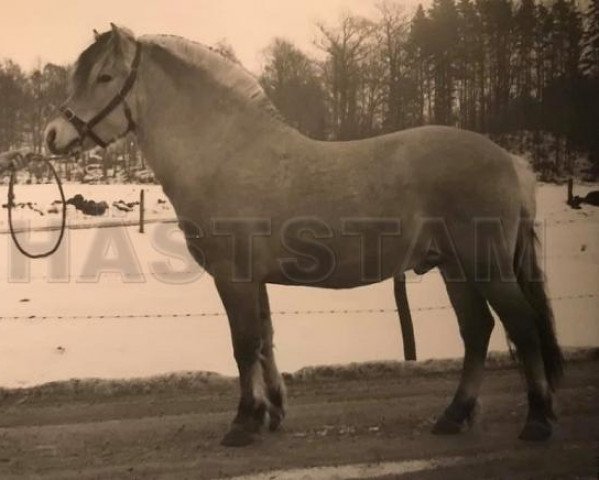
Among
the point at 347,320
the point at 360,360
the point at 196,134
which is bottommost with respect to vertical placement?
the point at 360,360

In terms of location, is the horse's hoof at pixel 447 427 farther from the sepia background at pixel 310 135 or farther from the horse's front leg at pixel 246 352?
the horse's front leg at pixel 246 352

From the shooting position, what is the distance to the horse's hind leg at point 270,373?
260 centimetres

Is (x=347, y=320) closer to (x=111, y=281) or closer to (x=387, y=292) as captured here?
(x=387, y=292)

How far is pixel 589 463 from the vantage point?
2.51 m

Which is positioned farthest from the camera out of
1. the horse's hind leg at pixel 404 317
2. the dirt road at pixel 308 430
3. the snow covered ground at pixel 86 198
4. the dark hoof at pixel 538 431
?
the horse's hind leg at pixel 404 317

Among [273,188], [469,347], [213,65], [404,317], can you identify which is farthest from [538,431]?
[213,65]

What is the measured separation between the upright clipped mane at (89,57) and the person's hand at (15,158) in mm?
381

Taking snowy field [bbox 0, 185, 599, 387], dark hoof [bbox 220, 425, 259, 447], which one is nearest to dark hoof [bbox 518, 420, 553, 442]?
snowy field [bbox 0, 185, 599, 387]

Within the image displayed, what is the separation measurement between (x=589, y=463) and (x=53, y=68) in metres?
2.64

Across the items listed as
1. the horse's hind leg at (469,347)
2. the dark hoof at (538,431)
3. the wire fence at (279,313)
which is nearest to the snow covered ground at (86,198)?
the wire fence at (279,313)

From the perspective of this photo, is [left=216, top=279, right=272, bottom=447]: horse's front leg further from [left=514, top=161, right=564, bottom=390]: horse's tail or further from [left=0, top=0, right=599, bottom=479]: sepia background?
[left=514, top=161, right=564, bottom=390]: horse's tail

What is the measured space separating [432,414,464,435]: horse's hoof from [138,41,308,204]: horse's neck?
1.29 meters

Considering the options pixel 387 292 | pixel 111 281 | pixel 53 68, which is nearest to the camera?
pixel 53 68

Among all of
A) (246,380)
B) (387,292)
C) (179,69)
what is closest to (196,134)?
(179,69)
